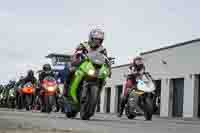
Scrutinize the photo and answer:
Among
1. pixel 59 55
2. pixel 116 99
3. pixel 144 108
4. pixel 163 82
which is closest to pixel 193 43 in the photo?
pixel 163 82

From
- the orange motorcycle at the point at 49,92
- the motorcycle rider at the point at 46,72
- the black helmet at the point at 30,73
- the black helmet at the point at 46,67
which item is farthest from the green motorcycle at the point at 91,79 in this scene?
the black helmet at the point at 30,73

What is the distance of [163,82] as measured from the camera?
43.6 metres

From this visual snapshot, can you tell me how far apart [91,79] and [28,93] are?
491 inches

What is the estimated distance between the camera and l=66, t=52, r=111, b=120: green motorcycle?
12562 millimetres

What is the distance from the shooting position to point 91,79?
499 inches

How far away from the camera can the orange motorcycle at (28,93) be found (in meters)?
24.6

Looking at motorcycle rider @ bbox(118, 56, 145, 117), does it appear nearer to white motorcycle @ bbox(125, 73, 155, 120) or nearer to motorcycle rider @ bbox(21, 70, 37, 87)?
white motorcycle @ bbox(125, 73, 155, 120)

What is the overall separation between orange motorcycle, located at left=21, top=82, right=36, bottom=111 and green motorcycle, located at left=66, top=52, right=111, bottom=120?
11.9m

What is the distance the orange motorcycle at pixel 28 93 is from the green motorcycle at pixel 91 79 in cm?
1191

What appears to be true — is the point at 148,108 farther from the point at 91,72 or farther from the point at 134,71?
the point at 91,72

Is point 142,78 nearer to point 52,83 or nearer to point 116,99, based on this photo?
point 52,83

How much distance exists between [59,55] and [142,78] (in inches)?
2652

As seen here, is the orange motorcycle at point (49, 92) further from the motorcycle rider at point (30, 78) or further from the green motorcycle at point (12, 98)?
the green motorcycle at point (12, 98)

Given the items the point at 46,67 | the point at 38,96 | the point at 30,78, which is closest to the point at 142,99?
the point at 46,67
